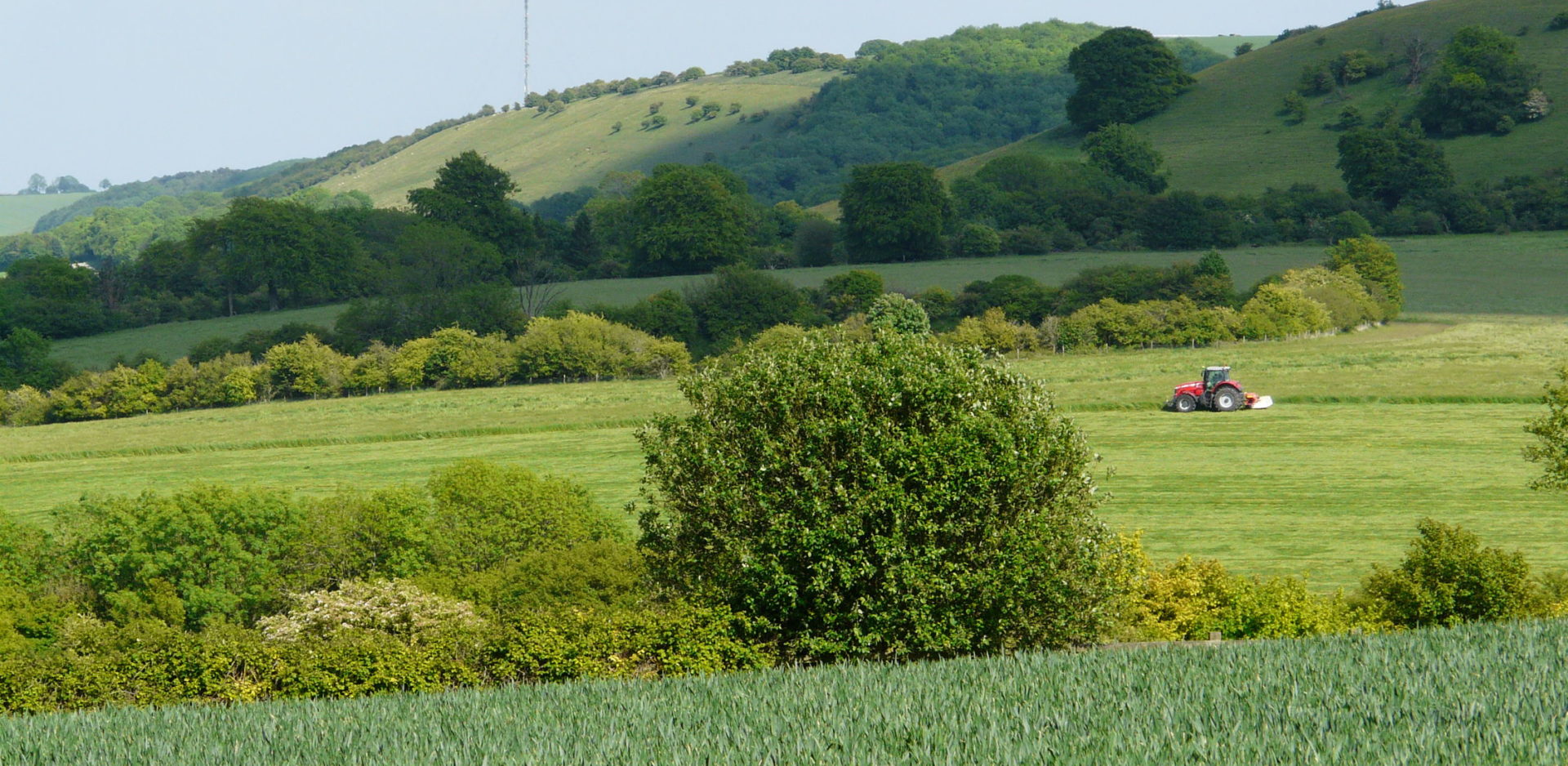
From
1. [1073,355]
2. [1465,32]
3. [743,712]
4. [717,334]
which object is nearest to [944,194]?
[717,334]

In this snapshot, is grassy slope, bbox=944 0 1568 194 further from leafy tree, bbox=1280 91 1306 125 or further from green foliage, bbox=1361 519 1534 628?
green foliage, bbox=1361 519 1534 628

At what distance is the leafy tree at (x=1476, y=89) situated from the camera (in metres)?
160

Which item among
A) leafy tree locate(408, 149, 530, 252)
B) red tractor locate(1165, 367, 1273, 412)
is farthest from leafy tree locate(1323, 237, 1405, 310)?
leafy tree locate(408, 149, 530, 252)

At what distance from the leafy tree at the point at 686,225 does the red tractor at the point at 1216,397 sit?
81.6 m

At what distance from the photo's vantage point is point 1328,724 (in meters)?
15.8

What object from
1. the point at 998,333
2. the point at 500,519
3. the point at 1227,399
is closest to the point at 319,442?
the point at 500,519

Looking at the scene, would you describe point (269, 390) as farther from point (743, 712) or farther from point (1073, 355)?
point (743, 712)

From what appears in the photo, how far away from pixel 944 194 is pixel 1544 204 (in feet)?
197

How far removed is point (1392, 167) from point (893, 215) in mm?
55368

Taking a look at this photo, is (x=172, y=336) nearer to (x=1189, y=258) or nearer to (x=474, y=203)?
(x=474, y=203)

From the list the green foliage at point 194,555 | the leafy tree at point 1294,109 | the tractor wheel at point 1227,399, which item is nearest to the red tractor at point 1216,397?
the tractor wheel at point 1227,399

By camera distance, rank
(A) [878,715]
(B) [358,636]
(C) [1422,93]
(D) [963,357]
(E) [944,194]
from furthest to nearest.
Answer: (C) [1422,93]
(E) [944,194]
(D) [963,357]
(B) [358,636]
(A) [878,715]

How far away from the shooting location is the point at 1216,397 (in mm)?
70438

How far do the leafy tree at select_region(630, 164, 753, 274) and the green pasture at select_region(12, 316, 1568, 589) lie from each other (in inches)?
2099
